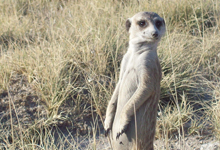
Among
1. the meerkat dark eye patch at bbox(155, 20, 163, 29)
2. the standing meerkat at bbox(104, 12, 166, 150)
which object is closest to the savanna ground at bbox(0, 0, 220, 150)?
the standing meerkat at bbox(104, 12, 166, 150)

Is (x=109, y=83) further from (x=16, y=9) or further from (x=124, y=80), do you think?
(x=16, y=9)

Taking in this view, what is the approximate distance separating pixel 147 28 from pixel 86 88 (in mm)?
1421

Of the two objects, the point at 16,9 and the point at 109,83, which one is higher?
the point at 16,9

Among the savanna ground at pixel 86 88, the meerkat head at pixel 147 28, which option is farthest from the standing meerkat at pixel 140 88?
the savanna ground at pixel 86 88

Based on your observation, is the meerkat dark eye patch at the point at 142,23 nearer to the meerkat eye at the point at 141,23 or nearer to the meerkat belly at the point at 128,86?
the meerkat eye at the point at 141,23

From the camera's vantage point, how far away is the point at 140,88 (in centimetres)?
164

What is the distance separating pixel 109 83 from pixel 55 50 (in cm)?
76

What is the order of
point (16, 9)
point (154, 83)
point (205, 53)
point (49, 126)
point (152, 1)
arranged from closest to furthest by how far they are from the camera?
point (154, 83), point (49, 126), point (205, 53), point (152, 1), point (16, 9)

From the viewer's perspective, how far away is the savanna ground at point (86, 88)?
2.76m

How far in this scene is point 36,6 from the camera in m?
5.17

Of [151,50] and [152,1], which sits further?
[152,1]

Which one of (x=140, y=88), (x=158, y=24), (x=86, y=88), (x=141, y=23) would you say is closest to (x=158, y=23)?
(x=158, y=24)


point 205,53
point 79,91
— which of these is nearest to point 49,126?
point 79,91

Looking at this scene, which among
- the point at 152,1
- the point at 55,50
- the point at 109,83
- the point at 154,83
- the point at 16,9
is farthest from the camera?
the point at 16,9
